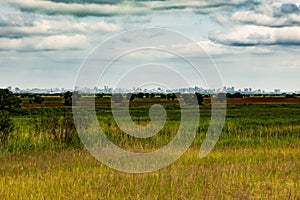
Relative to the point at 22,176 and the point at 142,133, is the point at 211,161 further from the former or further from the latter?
the point at 142,133

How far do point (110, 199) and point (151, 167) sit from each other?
336 cm

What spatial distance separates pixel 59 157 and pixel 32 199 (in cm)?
496

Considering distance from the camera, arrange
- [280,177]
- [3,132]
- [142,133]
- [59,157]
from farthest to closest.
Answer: [142,133], [3,132], [59,157], [280,177]

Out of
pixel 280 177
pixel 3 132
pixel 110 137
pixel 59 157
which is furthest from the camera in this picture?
pixel 110 137

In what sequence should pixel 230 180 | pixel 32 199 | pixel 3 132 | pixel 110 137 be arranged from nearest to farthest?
pixel 32 199 < pixel 230 180 < pixel 3 132 < pixel 110 137

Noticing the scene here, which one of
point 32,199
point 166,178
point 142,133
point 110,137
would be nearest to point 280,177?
point 166,178

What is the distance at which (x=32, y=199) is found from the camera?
24.6 ft

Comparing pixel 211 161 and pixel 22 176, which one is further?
pixel 211 161

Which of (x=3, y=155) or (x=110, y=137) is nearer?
(x=3, y=155)

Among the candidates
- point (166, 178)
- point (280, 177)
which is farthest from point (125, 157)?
point (280, 177)

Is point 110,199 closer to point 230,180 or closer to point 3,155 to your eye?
point 230,180

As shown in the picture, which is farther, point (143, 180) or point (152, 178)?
point (152, 178)

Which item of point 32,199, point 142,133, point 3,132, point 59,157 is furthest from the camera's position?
point 142,133

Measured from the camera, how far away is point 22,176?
9.69m
